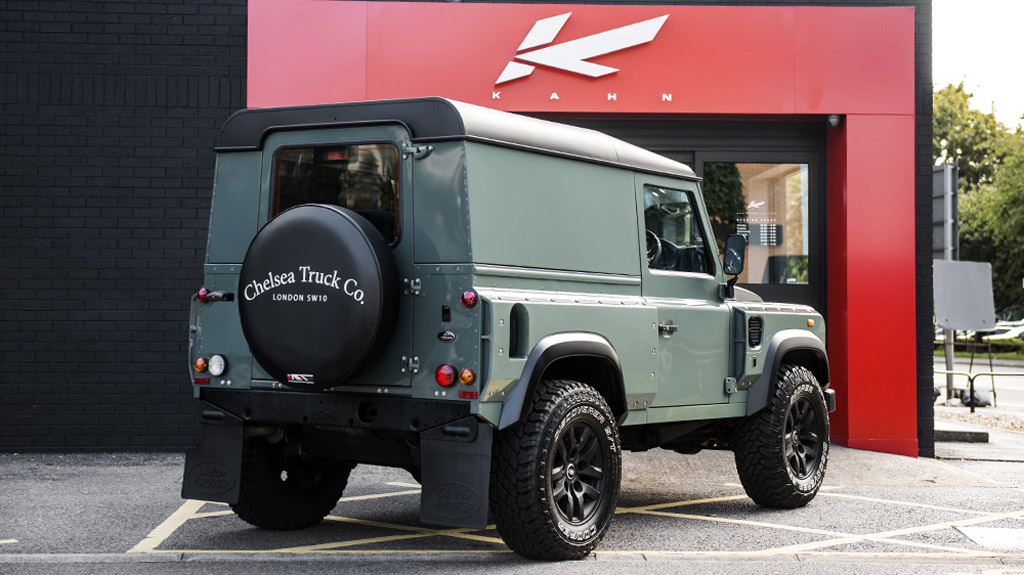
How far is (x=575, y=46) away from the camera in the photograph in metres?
10.8

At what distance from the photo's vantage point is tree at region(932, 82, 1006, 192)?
53344 millimetres

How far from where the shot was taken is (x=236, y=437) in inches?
247

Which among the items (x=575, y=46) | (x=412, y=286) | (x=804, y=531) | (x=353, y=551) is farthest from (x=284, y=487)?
(x=575, y=46)

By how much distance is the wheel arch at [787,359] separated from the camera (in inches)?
307

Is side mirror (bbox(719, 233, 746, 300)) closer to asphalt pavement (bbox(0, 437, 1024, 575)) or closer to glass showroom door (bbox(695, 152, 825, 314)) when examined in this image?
asphalt pavement (bbox(0, 437, 1024, 575))

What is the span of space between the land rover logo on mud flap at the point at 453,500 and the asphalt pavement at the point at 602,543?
1.22 feet

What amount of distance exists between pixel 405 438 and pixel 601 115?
5775mm

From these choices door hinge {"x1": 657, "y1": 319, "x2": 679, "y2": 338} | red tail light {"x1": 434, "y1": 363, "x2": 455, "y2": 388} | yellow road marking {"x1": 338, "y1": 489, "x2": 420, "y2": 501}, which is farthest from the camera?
yellow road marking {"x1": 338, "y1": 489, "x2": 420, "y2": 501}

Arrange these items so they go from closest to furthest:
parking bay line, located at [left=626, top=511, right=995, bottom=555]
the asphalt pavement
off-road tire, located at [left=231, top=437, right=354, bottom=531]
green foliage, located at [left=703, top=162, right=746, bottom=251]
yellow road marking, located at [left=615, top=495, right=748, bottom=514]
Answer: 1. the asphalt pavement
2. parking bay line, located at [left=626, top=511, right=995, bottom=555]
3. off-road tire, located at [left=231, top=437, right=354, bottom=531]
4. yellow road marking, located at [left=615, top=495, right=748, bottom=514]
5. green foliage, located at [left=703, top=162, right=746, bottom=251]

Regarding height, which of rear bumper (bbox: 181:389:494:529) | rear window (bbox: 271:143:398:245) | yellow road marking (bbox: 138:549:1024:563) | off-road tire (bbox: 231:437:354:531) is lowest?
yellow road marking (bbox: 138:549:1024:563)

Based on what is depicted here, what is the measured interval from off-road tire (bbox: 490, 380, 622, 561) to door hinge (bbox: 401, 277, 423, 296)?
0.81 meters

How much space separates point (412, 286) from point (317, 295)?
0.47 metres

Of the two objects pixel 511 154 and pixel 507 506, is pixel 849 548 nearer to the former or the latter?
pixel 507 506

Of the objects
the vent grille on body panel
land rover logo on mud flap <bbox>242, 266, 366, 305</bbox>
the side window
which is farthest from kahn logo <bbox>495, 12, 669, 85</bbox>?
land rover logo on mud flap <bbox>242, 266, 366, 305</bbox>
